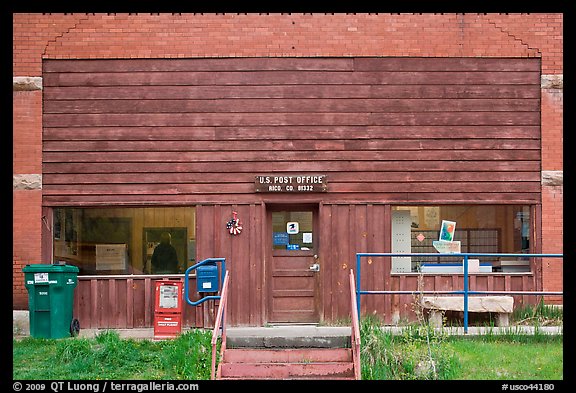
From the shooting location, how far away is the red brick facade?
55.8 feet

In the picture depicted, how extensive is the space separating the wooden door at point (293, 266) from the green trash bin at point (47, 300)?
3873mm

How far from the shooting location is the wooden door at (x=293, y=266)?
1681cm

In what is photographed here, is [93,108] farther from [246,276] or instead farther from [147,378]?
[147,378]

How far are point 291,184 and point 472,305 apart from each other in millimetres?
4084

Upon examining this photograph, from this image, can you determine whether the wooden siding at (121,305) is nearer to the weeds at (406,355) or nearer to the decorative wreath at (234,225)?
the decorative wreath at (234,225)

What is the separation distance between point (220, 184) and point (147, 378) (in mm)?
5159

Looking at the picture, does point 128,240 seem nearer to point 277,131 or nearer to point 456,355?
point 277,131

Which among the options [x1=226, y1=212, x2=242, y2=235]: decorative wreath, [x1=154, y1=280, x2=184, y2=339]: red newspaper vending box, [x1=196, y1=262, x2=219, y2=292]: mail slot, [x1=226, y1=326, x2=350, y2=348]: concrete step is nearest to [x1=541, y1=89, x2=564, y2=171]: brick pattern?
[x1=226, y1=326, x2=350, y2=348]: concrete step

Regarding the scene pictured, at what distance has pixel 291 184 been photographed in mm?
16750

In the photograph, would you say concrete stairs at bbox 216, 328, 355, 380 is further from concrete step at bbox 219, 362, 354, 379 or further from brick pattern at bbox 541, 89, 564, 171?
brick pattern at bbox 541, 89, 564, 171

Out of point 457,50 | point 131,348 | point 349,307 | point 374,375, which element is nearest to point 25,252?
point 131,348

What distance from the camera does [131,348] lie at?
46.9ft

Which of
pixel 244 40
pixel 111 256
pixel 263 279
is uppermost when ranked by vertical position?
pixel 244 40

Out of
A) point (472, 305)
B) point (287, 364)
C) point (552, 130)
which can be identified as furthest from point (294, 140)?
point (287, 364)
